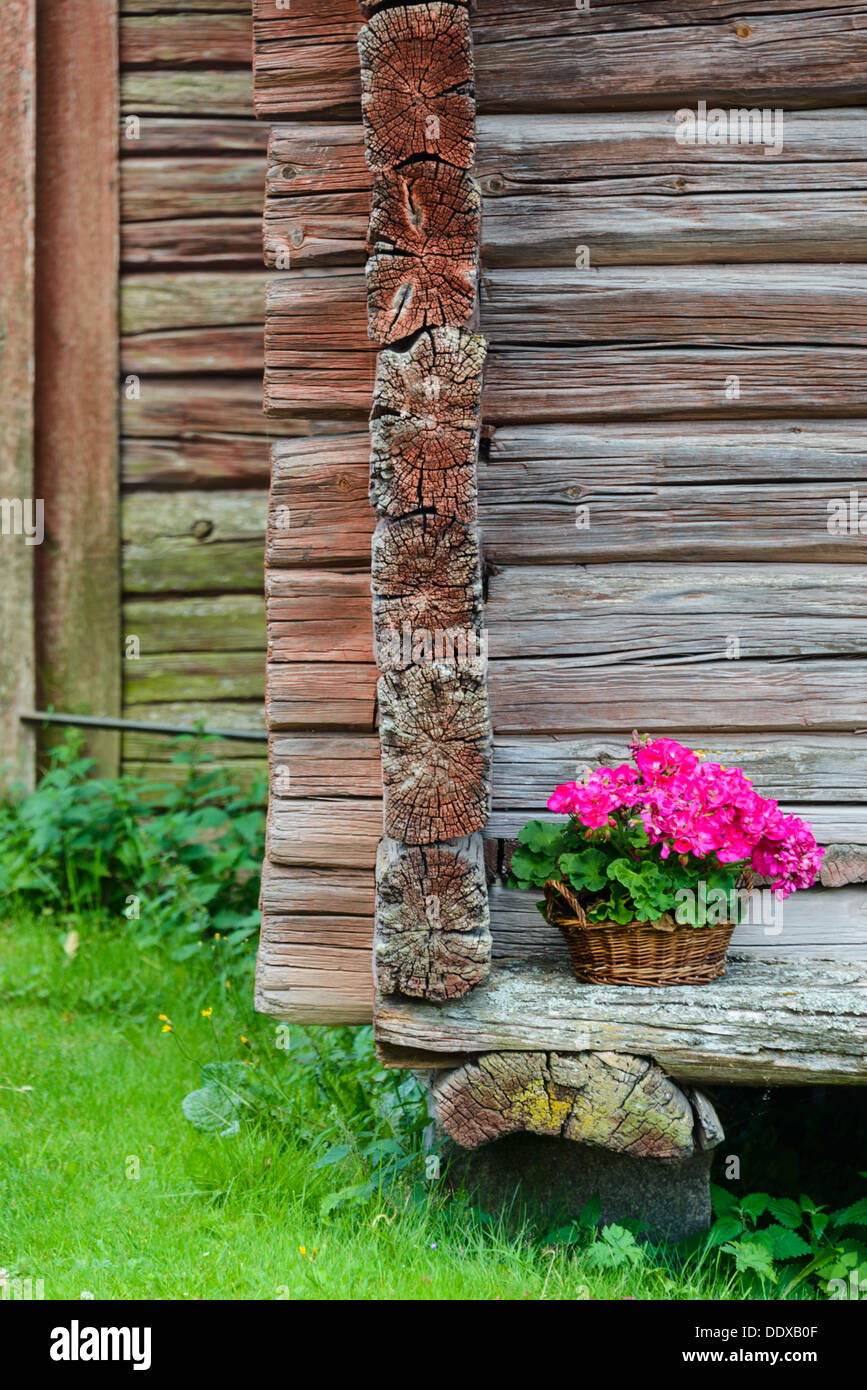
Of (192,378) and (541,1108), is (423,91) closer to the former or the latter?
(541,1108)

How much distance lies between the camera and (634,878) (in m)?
A: 2.69

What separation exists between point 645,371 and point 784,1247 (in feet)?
7.36

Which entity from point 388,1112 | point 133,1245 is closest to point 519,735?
point 388,1112

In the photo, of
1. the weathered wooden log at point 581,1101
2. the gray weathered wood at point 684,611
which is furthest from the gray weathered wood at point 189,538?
the weathered wooden log at point 581,1101

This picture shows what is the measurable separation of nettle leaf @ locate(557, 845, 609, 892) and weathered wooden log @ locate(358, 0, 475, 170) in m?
1.60

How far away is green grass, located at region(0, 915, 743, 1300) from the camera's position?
2.55 meters

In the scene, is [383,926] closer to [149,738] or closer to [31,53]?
→ [149,738]

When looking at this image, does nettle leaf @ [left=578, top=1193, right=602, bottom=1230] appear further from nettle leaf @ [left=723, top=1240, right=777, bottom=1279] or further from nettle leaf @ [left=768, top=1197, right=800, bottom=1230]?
nettle leaf @ [left=768, top=1197, right=800, bottom=1230]

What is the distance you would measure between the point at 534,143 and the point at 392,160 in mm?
692

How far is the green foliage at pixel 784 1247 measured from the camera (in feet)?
9.02

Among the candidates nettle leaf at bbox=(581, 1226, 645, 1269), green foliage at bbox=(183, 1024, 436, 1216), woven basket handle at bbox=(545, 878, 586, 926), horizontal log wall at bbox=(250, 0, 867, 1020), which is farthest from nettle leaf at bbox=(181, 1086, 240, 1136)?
woven basket handle at bbox=(545, 878, 586, 926)

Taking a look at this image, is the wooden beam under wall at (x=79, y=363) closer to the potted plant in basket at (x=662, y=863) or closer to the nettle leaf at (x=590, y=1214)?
the potted plant in basket at (x=662, y=863)

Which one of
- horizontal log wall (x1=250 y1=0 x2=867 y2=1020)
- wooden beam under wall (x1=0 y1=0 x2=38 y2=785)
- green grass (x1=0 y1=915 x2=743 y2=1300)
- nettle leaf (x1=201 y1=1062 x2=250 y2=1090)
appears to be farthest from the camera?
wooden beam under wall (x1=0 y1=0 x2=38 y2=785)

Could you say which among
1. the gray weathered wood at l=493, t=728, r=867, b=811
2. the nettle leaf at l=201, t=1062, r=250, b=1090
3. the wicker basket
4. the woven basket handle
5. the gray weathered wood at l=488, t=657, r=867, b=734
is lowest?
the nettle leaf at l=201, t=1062, r=250, b=1090
